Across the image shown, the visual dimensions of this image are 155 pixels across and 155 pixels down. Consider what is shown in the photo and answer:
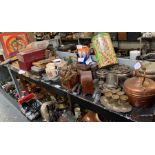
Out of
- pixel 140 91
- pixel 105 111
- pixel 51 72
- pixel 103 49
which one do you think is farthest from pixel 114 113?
pixel 51 72

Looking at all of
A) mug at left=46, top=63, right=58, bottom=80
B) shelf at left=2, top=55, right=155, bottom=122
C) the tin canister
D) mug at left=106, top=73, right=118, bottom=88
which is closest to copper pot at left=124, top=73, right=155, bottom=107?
shelf at left=2, top=55, right=155, bottom=122

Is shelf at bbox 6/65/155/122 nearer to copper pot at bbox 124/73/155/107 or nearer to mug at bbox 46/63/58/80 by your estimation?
copper pot at bbox 124/73/155/107

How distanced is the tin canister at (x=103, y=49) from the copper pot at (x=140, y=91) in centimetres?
49

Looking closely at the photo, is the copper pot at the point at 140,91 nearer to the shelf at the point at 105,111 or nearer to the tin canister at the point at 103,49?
the shelf at the point at 105,111

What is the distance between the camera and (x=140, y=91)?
99 centimetres

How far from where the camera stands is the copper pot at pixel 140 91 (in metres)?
0.99

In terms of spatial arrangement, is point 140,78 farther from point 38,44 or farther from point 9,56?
point 9,56

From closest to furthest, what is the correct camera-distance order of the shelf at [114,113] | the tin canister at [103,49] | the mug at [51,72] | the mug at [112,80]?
the shelf at [114,113] < the mug at [112,80] < the tin canister at [103,49] < the mug at [51,72]

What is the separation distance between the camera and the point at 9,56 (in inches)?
108

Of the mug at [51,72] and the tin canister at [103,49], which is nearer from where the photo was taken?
the tin canister at [103,49]

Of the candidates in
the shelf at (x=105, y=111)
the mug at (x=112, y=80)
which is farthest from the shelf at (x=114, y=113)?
the mug at (x=112, y=80)

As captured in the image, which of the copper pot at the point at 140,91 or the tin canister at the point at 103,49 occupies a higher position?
the tin canister at the point at 103,49

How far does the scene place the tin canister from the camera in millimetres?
1497
